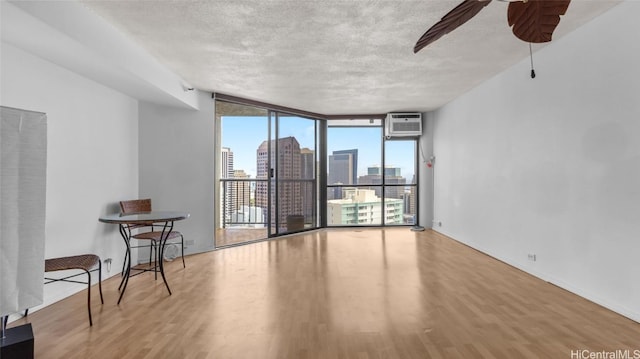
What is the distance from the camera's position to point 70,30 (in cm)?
222

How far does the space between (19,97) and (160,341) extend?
220 cm

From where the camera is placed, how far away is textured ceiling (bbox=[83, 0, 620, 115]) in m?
2.40

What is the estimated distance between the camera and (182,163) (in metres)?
4.45

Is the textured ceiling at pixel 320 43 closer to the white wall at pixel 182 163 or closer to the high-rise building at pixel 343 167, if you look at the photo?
the white wall at pixel 182 163

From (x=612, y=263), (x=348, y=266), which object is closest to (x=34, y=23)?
(x=348, y=266)

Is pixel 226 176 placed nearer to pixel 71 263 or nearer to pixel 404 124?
pixel 404 124

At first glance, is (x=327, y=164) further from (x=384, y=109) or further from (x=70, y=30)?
(x=70, y=30)

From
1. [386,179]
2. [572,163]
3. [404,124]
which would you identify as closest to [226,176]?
[386,179]

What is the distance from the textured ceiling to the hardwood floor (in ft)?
7.83

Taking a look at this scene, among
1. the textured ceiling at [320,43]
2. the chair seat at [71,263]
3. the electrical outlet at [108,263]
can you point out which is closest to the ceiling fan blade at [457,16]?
the textured ceiling at [320,43]

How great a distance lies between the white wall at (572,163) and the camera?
2.44 meters

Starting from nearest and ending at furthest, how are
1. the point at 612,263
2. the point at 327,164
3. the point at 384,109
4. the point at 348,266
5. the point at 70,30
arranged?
the point at 70,30 → the point at 612,263 → the point at 348,266 → the point at 384,109 → the point at 327,164

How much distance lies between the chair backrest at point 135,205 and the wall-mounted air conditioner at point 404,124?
4.49 meters

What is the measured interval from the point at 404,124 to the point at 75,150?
531 cm
